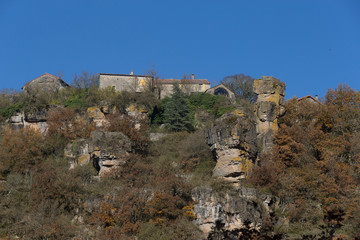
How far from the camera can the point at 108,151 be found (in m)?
30.2

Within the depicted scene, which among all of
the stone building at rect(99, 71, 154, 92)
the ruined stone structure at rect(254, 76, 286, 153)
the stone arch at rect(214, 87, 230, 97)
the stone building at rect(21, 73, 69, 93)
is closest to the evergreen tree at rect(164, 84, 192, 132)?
the ruined stone structure at rect(254, 76, 286, 153)

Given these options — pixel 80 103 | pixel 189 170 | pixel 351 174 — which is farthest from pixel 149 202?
pixel 80 103

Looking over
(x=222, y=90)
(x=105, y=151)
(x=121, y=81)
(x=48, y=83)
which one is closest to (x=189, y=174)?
(x=105, y=151)

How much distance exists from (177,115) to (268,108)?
759 centimetres

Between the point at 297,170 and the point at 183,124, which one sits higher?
the point at 183,124

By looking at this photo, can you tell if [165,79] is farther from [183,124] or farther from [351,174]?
[351,174]

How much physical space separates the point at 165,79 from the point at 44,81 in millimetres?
10977

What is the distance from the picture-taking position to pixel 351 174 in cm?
2878

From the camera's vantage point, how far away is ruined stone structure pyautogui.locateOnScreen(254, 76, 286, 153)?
108 ft

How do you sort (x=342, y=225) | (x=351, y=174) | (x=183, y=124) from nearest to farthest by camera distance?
1. (x=342, y=225)
2. (x=351, y=174)
3. (x=183, y=124)

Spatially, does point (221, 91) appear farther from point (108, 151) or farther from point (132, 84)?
point (108, 151)

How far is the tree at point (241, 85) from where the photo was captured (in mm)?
49659

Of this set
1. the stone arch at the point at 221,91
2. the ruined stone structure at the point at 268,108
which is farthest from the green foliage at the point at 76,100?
the ruined stone structure at the point at 268,108

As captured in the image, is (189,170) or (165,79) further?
(165,79)
